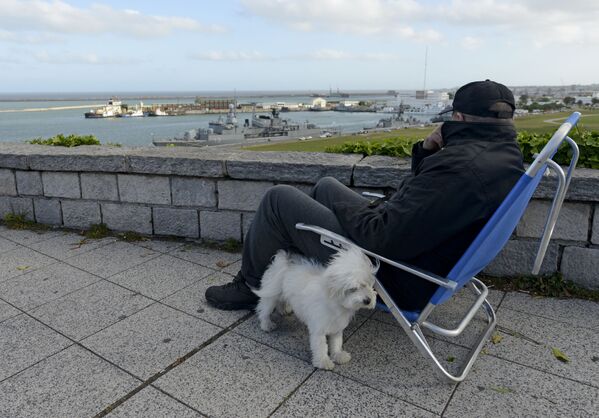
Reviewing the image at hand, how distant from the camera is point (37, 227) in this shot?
497 cm

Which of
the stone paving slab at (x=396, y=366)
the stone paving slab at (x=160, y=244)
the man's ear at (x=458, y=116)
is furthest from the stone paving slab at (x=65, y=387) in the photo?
the man's ear at (x=458, y=116)

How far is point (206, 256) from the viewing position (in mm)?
4105

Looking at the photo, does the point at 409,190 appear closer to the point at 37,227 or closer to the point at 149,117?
the point at 37,227

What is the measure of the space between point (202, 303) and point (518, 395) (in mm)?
2098

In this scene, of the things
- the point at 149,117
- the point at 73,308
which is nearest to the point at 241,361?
the point at 73,308

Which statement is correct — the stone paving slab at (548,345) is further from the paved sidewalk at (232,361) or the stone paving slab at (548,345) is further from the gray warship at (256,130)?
the gray warship at (256,130)

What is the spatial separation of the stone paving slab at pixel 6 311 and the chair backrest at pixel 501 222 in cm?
282

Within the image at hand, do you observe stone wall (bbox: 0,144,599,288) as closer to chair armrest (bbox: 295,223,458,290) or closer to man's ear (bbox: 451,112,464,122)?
man's ear (bbox: 451,112,464,122)

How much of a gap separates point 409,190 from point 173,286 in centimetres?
217

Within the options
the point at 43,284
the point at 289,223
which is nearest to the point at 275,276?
the point at 289,223

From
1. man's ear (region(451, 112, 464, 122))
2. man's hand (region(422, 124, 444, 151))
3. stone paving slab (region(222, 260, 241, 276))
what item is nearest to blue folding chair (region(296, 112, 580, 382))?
man's ear (region(451, 112, 464, 122))

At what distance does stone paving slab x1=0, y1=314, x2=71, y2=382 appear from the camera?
2436 mm

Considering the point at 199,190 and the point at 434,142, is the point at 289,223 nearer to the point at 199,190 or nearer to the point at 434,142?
the point at 434,142

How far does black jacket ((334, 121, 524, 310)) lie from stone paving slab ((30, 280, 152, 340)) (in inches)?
70.7
